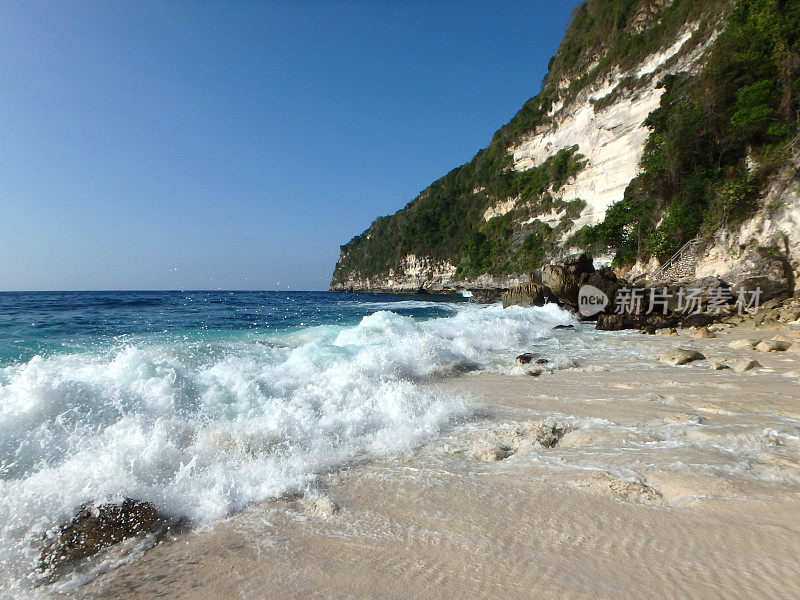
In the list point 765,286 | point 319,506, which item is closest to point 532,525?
point 319,506

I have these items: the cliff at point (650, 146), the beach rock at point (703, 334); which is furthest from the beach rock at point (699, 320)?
the cliff at point (650, 146)

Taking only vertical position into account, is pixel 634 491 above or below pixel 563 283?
below

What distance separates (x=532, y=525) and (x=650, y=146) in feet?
108

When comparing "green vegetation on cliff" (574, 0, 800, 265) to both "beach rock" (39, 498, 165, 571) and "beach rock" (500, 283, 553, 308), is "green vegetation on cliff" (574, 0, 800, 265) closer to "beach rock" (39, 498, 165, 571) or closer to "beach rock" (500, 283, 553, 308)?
"beach rock" (500, 283, 553, 308)

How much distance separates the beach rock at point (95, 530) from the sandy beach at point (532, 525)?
0.88 ft

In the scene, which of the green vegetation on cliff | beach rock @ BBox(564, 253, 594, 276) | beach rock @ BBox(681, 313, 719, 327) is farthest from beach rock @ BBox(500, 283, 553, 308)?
beach rock @ BBox(681, 313, 719, 327)

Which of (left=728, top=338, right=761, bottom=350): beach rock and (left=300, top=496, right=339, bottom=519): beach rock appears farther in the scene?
(left=728, top=338, right=761, bottom=350): beach rock

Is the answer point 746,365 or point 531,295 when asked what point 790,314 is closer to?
point 746,365

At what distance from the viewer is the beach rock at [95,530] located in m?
2.31

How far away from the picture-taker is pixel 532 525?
8.25 ft

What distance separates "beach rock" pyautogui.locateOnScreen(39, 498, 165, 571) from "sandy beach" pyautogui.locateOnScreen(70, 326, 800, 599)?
0.88 ft

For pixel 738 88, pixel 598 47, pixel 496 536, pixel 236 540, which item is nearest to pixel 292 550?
pixel 236 540

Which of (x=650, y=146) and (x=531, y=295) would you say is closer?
(x=531, y=295)

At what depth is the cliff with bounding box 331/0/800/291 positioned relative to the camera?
722 inches
